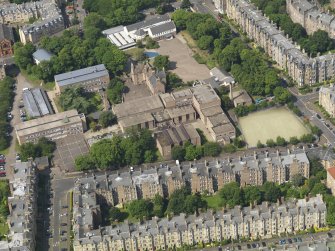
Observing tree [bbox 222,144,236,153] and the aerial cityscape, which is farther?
tree [bbox 222,144,236,153]

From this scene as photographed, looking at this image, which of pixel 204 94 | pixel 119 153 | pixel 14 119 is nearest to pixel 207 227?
pixel 119 153

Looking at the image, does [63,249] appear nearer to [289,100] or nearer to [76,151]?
[76,151]

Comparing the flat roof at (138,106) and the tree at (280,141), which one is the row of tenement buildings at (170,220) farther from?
the flat roof at (138,106)

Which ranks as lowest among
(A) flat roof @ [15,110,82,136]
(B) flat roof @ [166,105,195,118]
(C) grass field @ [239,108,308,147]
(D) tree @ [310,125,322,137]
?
(C) grass field @ [239,108,308,147]

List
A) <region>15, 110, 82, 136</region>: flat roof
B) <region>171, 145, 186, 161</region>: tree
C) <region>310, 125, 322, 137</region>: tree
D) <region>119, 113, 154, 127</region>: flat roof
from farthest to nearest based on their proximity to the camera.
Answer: <region>119, 113, 154, 127</region>: flat roof → <region>15, 110, 82, 136</region>: flat roof → <region>310, 125, 322, 137</region>: tree → <region>171, 145, 186, 161</region>: tree

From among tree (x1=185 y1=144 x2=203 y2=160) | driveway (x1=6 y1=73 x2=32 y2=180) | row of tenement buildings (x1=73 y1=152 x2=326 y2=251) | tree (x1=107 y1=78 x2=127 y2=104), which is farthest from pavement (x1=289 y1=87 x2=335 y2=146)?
driveway (x1=6 y1=73 x2=32 y2=180)

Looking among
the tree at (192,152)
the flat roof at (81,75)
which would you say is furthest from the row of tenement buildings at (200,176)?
the flat roof at (81,75)

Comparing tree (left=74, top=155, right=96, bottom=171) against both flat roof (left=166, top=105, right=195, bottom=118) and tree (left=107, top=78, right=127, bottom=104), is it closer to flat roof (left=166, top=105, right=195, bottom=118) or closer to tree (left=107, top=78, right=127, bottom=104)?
flat roof (left=166, top=105, right=195, bottom=118)

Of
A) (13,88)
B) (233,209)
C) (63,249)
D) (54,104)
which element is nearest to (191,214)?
(233,209)
